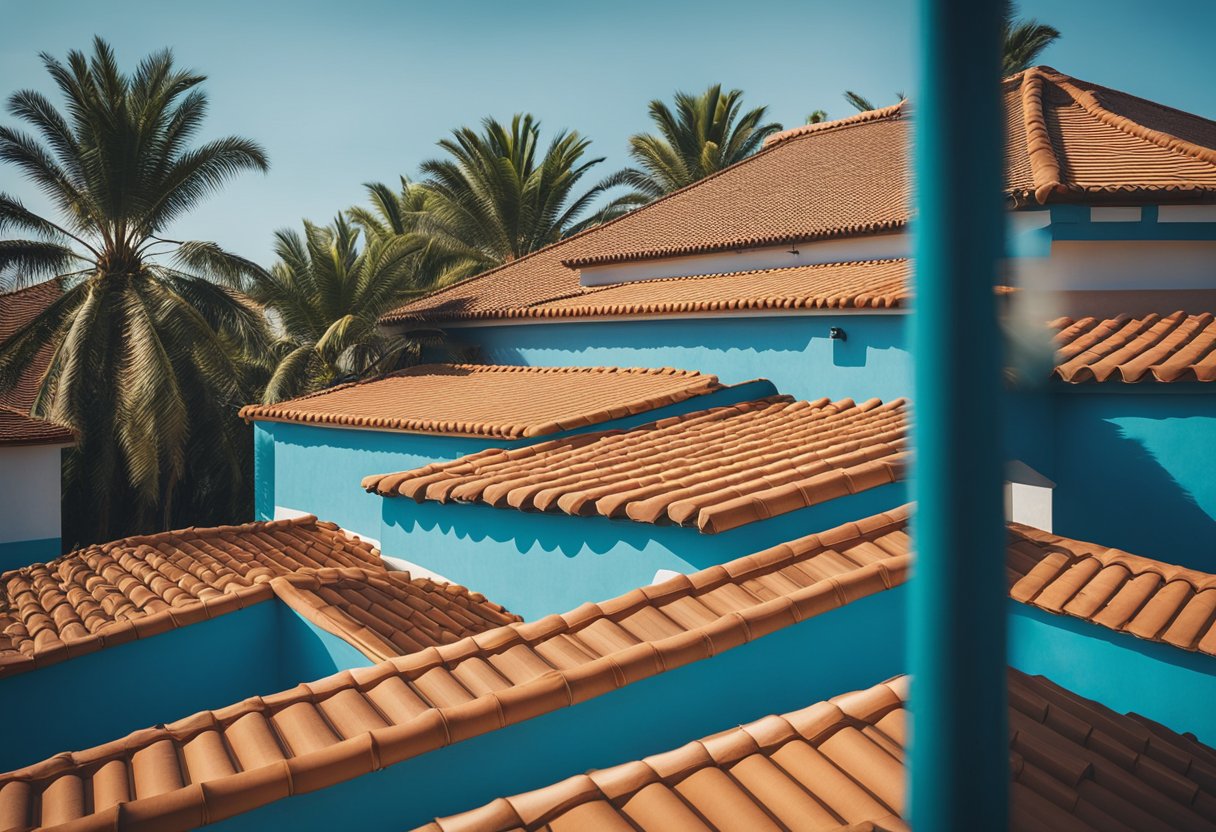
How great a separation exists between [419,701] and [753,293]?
970 cm

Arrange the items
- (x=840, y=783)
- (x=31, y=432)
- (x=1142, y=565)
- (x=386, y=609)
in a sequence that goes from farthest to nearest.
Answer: (x=31, y=432) → (x=386, y=609) → (x=1142, y=565) → (x=840, y=783)

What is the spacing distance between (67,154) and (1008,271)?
73.6 ft

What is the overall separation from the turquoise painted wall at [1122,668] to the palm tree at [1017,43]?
302 cm

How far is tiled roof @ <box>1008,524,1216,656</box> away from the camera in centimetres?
504

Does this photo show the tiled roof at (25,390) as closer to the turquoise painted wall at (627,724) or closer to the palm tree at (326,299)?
the palm tree at (326,299)

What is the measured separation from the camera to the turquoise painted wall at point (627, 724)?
3826 mm

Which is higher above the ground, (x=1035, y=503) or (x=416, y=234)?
(x=416, y=234)

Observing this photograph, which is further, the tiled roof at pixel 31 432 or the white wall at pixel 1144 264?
the tiled roof at pixel 31 432

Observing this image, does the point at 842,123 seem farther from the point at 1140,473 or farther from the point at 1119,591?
the point at 1119,591

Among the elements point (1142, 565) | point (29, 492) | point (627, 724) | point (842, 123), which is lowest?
point (29, 492)

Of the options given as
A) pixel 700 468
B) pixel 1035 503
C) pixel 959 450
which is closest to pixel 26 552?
pixel 700 468

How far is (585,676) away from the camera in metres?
4.34

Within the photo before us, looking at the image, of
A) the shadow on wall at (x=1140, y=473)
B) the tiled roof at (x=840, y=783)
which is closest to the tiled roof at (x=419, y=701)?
the tiled roof at (x=840, y=783)

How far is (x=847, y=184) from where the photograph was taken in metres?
17.2
